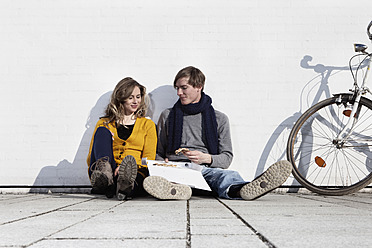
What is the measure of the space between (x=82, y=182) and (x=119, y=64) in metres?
1.12

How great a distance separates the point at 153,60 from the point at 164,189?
151 cm

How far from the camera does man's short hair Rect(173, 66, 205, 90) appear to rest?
3193 mm

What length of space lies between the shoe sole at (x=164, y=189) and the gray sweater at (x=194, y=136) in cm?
66

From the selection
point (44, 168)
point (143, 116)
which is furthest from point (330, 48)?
point (44, 168)

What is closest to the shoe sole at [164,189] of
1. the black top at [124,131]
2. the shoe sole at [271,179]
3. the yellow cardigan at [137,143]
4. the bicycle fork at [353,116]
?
the shoe sole at [271,179]

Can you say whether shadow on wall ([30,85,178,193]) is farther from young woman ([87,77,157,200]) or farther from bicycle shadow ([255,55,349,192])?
bicycle shadow ([255,55,349,192])

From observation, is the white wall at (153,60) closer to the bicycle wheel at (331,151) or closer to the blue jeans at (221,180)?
the bicycle wheel at (331,151)

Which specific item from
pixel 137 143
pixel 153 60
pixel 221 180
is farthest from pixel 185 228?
pixel 153 60

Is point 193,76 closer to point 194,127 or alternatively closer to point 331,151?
point 194,127

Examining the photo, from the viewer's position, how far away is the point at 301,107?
348 cm

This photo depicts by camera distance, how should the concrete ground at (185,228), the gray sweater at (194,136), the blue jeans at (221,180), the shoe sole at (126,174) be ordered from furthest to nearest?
the gray sweater at (194,136), the blue jeans at (221,180), the shoe sole at (126,174), the concrete ground at (185,228)

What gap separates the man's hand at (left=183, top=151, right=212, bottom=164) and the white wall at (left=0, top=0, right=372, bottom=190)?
64cm

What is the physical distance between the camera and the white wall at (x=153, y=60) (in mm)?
3482

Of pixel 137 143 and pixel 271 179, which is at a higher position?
pixel 137 143
